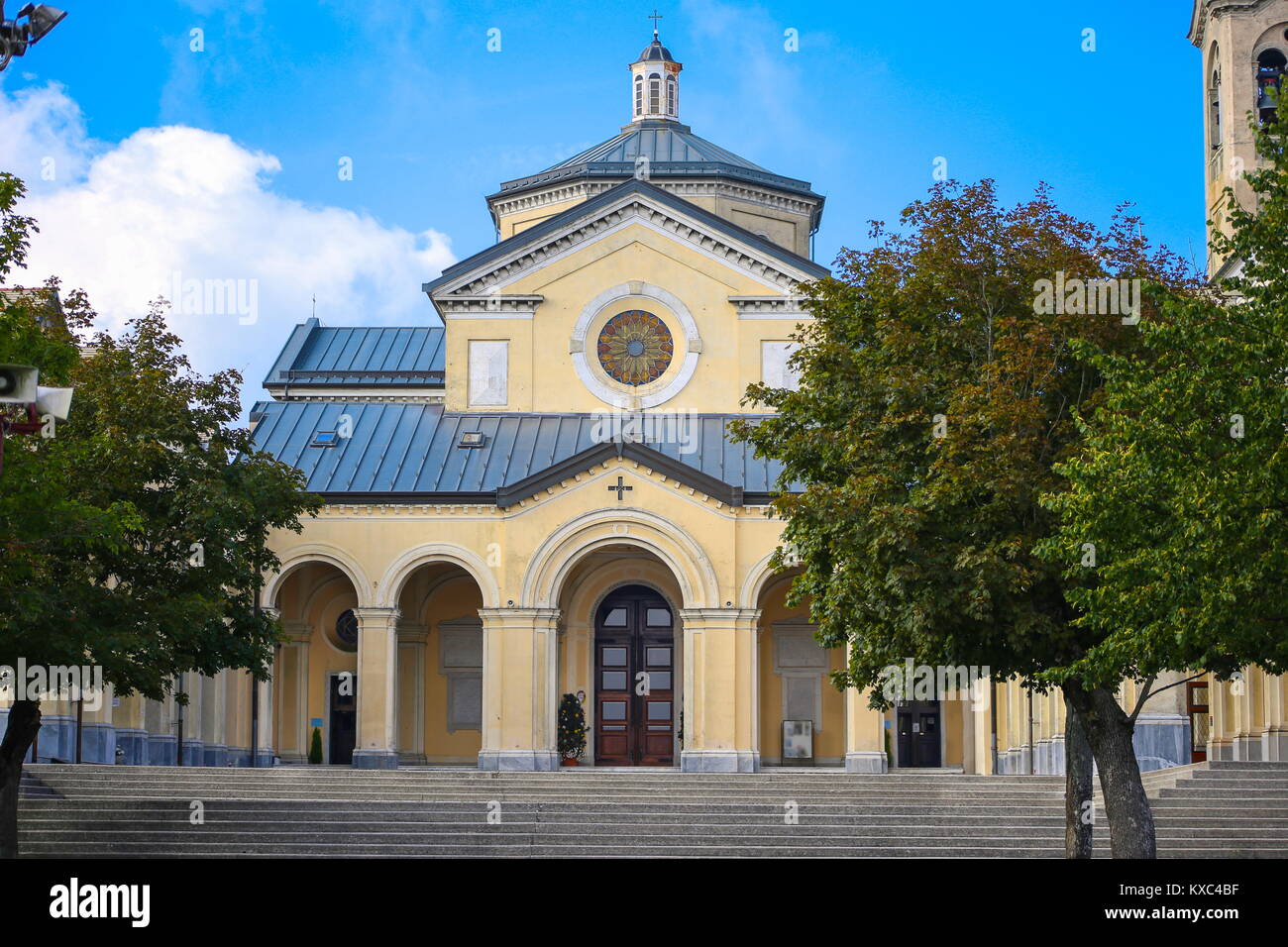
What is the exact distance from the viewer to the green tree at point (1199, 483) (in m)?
20.4

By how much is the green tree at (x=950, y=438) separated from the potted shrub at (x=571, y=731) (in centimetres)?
1670

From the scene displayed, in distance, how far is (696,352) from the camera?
4700cm

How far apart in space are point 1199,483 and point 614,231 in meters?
28.5

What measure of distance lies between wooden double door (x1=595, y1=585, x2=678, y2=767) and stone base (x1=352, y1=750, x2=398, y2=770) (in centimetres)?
582

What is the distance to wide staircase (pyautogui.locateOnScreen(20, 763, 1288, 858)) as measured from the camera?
95.9 feet

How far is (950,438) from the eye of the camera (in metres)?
24.4

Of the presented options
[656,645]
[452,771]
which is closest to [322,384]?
[656,645]

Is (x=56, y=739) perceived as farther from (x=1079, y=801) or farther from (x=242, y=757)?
(x=1079, y=801)

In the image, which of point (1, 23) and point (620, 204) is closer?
point (1, 23)

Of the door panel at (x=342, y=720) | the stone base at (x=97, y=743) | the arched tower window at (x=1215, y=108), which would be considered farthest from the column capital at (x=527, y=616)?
the arched tower window at (x=1215, y=108)

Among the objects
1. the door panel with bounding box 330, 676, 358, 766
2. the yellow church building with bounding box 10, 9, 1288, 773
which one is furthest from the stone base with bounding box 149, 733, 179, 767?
the door panel with bounding box 330, 676, 358, 766

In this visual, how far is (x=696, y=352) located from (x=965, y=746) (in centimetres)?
1237

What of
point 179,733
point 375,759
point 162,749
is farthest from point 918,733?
point 162,749
